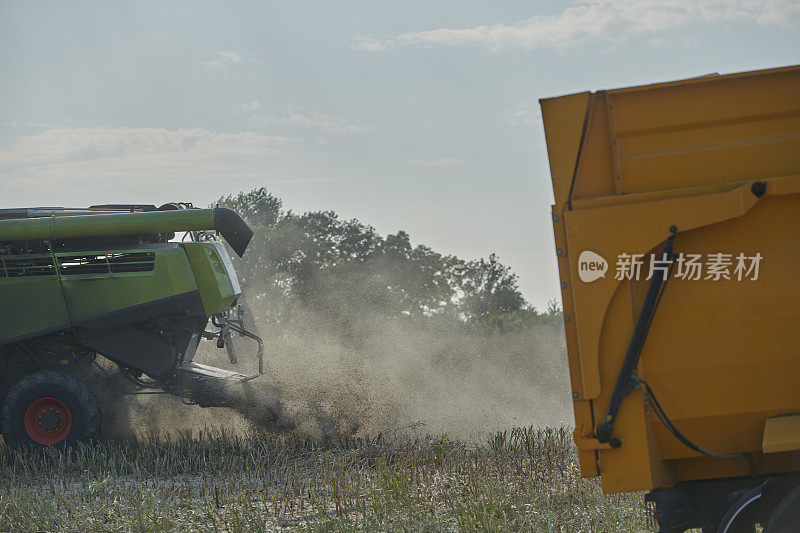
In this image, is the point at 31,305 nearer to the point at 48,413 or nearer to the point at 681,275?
the point at 48,413

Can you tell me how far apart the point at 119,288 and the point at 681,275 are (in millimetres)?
5963

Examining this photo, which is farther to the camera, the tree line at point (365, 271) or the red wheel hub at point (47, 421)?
the tree line at point (365, 271)

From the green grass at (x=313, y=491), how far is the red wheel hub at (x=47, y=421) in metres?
0.20

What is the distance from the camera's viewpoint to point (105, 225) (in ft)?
26.8

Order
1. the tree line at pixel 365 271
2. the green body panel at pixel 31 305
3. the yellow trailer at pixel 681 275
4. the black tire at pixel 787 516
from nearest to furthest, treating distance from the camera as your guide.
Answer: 1. the black tire at pixel 787 516
2. the yellow trailer at pixel 681 275
3. the green body panel at pixel 31 305
4. the tree line at pixel 365 271

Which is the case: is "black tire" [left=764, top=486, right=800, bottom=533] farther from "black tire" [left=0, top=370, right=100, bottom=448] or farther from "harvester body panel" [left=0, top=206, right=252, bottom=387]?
"black tire" [left=0, top=370, right=100, bottom=448]

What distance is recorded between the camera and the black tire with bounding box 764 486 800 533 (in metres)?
3.39

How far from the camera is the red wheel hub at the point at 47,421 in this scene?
7891 mm

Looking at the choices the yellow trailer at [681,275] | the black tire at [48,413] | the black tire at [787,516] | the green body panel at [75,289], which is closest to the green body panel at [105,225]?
the green body panel at [75,289]

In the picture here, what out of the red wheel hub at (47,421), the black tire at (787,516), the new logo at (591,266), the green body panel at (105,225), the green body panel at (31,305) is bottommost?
the black tire at (787,516)

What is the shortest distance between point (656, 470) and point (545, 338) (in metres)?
10.8

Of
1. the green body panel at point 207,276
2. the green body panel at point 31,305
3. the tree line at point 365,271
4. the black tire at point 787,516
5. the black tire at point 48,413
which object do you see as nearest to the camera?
the black tire at point 787,516

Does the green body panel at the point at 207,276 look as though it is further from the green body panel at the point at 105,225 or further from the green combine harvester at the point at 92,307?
the green body panel at the point at 105,225

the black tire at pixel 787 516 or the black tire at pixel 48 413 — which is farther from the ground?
the black tire at pixel 48 413
